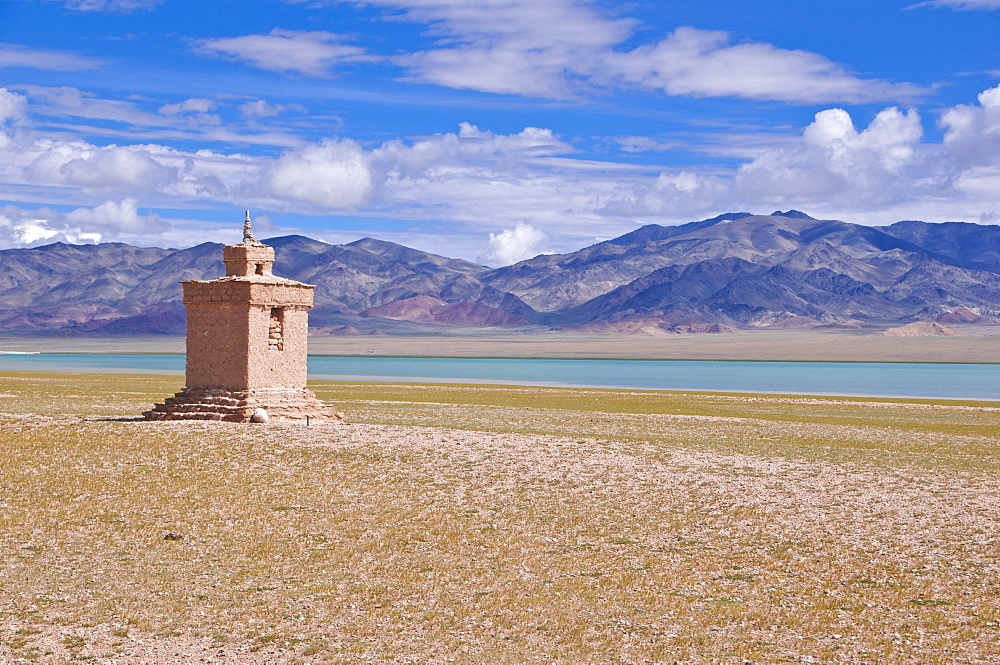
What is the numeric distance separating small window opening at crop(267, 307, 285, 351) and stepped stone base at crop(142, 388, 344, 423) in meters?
1.41

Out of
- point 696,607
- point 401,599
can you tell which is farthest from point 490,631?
point 696,607

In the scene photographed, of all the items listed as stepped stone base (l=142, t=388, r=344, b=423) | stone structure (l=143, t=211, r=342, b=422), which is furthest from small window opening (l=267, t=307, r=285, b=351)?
stepped stone base (l=142, t=388, r=344, b=423)

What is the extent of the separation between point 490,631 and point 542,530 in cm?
516

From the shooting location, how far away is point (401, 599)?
11.6 metres

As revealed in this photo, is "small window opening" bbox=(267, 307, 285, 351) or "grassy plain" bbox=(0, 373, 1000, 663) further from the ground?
"small window opening" bbox=(267, 307, 285, 351)

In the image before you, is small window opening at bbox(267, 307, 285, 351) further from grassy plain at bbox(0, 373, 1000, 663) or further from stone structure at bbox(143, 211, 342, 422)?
grassy plain at bbox(0, 373, 1000, 663)

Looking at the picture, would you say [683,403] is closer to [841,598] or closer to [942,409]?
[942,409]

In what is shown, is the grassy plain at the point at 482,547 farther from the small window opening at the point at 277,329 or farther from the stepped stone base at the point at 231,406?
the small window opening at the point at 277,329

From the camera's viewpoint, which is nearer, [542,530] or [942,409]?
[542,530]

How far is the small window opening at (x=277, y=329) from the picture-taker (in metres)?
30.1

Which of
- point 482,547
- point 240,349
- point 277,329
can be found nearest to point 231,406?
point 240,349

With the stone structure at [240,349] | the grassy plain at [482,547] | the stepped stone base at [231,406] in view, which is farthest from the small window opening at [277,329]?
the grassy plain at [482,547]

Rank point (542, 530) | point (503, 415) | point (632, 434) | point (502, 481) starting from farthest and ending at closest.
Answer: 1. point (503, 415)
2. point (632, 434)
3. point (502, 481)
4. point (542, 530)

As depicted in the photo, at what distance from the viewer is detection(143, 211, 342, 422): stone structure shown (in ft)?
94.9
